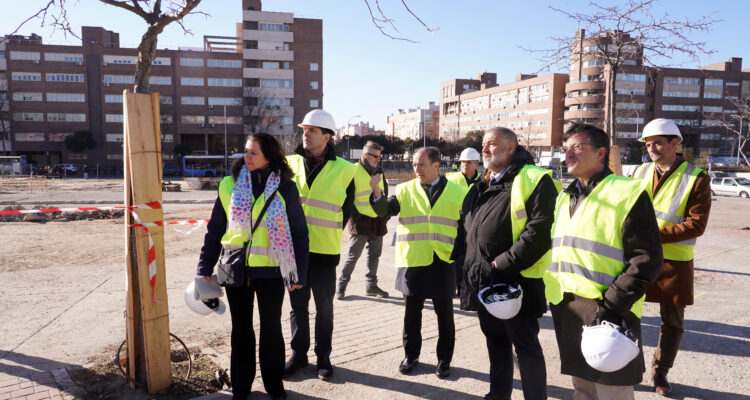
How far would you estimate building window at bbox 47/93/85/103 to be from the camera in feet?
218

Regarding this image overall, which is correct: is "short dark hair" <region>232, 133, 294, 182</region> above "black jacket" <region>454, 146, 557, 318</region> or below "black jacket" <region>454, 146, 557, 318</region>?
above

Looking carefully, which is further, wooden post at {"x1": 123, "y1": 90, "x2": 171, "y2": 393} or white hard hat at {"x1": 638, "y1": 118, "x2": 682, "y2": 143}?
white hard hat at {"x1": 638, "y1": 118, "x2": 682, "y2": 143}

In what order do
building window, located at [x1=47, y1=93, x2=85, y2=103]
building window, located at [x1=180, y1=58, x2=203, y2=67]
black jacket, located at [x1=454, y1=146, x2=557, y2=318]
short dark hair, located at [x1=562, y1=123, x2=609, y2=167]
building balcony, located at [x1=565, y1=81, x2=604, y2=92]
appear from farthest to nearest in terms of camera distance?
building balcony, located at [x1=565, y1=81, x2=604, y2=92], building window, located at [x1=180, y1=58, x2=203, y2=67], building window, located at [x1=47, y1=93, x2=85, y2=103], black jacket, located at [x1=454, y1=146, x2=557, y2=318], short dark hair, located at [x1=562, y1=123, x2=609, y2=167]

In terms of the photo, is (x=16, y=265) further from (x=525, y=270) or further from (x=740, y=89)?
(x=740, y=89)

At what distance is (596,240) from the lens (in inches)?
104

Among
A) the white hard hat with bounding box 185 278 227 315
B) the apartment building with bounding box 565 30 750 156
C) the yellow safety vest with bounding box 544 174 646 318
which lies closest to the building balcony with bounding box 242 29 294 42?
the apartment building with bounding box 565 30 750 156

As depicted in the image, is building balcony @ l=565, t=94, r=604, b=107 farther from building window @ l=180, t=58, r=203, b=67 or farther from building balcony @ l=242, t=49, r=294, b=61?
building window @ l=180, t=58, r=203, b=67

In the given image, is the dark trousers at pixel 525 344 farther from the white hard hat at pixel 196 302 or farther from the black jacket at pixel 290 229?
the white hard hat at pixel 196 302

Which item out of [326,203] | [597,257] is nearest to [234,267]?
[326,203]

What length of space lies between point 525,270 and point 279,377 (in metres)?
1.87

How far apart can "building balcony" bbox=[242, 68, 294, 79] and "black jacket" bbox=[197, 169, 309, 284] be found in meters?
68.6

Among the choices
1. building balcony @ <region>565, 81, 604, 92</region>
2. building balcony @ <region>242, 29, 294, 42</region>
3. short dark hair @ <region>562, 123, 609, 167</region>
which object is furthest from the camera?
building balcony @ <region>565, 81, 604, 92</region>

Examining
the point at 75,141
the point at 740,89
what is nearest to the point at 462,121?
the point at 740,89

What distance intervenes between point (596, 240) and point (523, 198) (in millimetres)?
496
